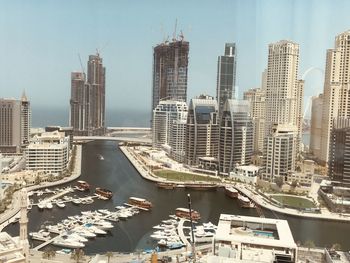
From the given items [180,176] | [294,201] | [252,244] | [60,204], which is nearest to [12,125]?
[180,176]

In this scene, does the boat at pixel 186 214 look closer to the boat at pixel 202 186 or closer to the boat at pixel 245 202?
the boat at pixel 245 202

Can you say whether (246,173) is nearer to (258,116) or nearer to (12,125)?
(258,116)

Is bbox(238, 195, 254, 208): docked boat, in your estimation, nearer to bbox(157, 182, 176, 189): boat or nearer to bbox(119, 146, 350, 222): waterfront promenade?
bbox(119, 146, 350, 222): waterfront promenade

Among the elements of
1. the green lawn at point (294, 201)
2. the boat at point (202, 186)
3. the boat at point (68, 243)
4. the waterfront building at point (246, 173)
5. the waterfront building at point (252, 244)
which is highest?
the waterfront building at point (252, 244)

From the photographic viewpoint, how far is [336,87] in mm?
9234

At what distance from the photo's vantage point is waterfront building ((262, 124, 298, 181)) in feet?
27.4

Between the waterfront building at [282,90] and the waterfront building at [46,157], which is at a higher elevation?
the waterfront building at [282,90]

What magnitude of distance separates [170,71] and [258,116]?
587 cm

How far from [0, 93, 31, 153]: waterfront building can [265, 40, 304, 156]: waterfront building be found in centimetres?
586

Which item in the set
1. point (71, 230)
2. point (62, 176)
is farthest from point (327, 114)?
point (71, 230)

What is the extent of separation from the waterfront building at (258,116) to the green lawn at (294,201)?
286cm

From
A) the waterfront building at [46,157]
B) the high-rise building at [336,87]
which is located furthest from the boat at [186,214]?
the high-rise building at [336,87]

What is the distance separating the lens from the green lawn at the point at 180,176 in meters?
8.73

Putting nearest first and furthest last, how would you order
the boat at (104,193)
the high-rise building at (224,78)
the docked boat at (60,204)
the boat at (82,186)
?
the docked boat at (60,204), the boat at (104,193), the boat at (82,186), the high-rise building at (224,78)
